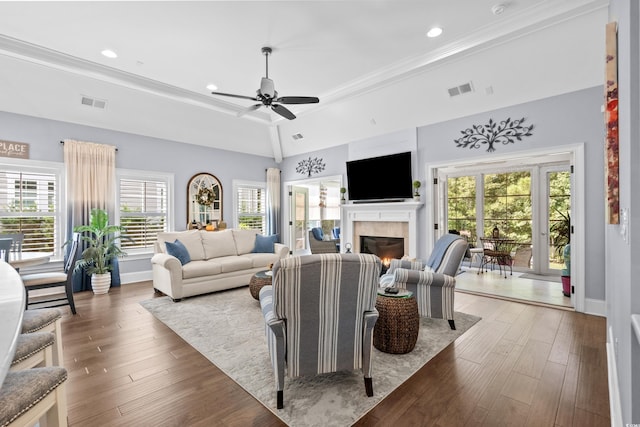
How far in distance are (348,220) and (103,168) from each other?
467cm

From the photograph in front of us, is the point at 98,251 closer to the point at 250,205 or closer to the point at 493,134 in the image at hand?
the point at 250,205

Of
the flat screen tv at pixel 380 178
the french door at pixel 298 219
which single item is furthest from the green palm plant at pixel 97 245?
the flat screen tv at pixel 380 178

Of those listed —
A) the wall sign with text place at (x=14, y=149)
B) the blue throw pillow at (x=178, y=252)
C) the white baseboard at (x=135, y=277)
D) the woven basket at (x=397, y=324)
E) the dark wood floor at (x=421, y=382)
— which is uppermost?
the wall sign with text place at (x=14, y=149)

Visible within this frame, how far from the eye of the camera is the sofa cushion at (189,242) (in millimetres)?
4902

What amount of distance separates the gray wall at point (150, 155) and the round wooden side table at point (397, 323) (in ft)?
16.6

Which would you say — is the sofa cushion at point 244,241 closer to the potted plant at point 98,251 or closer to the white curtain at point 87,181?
the potted plant at point 98,251

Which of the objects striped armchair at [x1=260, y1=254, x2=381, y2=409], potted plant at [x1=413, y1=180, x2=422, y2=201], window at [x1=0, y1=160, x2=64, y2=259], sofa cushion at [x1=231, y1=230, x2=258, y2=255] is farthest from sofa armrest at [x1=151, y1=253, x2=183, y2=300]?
potted plant at [x1=413, y1=180, x2=422, y2=201]

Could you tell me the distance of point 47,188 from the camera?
4.91 metres

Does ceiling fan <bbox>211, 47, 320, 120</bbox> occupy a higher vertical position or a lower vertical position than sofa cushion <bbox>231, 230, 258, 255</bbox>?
higher

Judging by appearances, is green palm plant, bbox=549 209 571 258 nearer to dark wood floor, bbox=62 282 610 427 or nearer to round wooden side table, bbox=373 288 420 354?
dark wood floor, bbox=62 282 610 427

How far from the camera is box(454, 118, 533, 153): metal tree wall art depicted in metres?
4.24

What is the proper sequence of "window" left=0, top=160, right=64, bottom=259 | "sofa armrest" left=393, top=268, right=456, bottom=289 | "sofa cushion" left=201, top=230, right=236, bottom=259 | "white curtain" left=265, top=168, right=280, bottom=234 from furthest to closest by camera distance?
"white curtain" left=265, top=168, right=280, bottom=234, "sofa cushion" left=201, top=230, right=236, bottom=259, "window" left=0, top=160, right=64, bottom=259, "sofa armrest" left=393, top=268, right=456, bottom=289

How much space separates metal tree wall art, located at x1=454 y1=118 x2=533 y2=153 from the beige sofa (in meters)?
3.72

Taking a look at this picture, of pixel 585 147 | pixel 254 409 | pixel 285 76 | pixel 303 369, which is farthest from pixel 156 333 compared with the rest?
pixel 585 147
